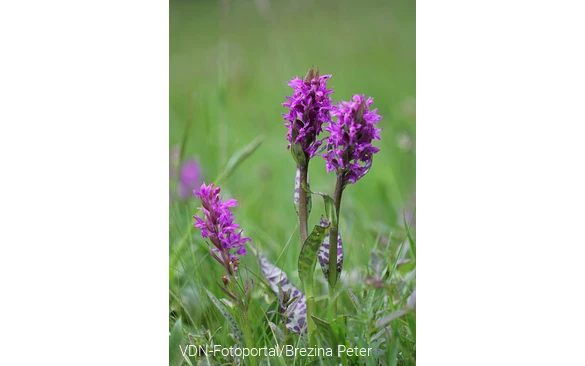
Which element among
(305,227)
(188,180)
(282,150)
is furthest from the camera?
(282,150)

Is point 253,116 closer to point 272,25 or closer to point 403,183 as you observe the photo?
point 272,25

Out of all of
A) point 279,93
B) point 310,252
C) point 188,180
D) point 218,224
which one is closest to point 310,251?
point 310,252

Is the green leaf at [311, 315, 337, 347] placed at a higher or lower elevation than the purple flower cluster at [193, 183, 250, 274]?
lower

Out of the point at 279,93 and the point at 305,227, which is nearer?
the point at 305,227

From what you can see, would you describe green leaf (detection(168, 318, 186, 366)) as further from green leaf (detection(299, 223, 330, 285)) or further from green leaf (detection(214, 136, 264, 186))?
green leaf (detection(214, 136, 264, 186))

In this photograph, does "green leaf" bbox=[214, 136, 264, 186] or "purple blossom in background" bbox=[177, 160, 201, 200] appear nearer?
"green leaf" bbox=[214, 136, 264, 186]

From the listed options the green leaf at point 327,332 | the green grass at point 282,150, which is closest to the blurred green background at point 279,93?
the green grass at point 282,150

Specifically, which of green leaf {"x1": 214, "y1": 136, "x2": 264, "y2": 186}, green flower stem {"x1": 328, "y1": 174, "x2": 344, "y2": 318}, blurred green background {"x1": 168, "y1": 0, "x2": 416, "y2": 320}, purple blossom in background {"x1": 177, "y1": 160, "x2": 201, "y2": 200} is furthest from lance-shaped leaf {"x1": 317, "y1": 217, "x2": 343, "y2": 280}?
purple blossom in background {"x1": 177, "y1": 160, "x2": 201, "y2": 200}

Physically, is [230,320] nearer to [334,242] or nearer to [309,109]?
[334,242]
